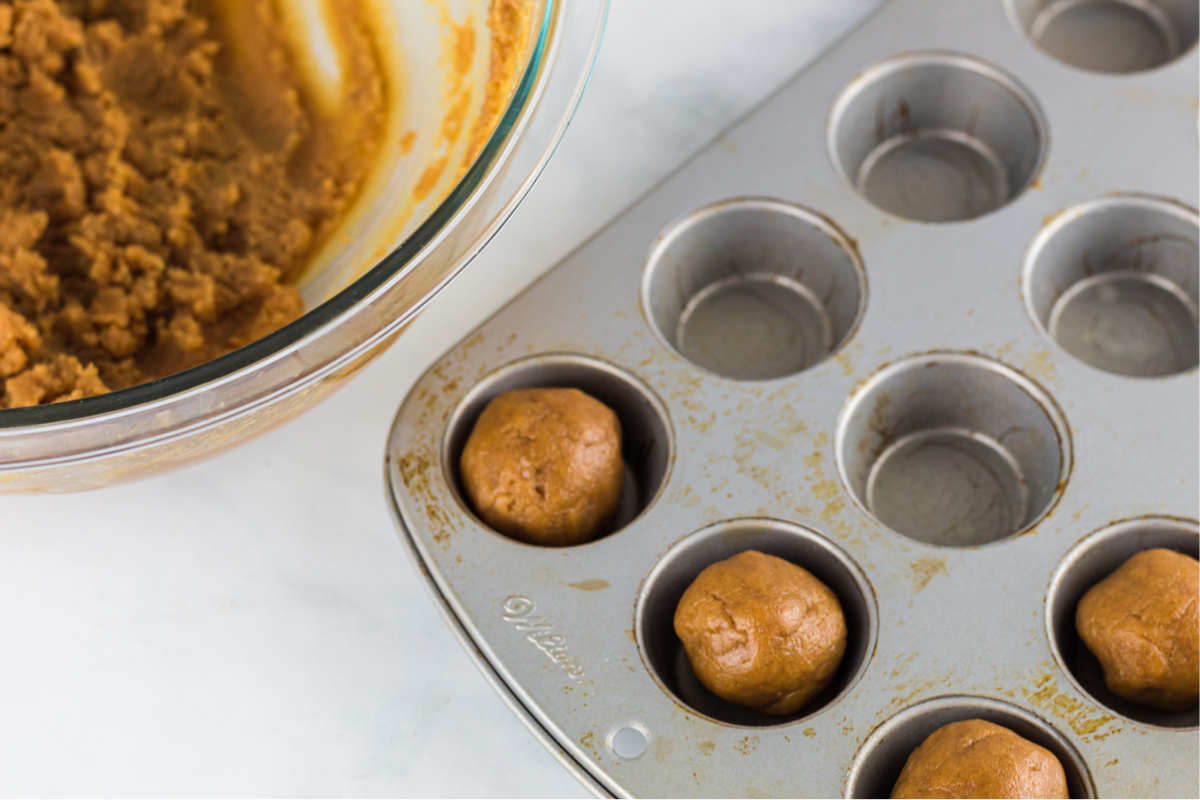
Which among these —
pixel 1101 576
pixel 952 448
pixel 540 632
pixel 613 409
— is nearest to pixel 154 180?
pixel 613 409

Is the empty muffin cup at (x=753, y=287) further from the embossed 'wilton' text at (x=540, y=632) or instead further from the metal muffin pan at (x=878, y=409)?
the embossed 'wilton' text at (x=540, y=632)

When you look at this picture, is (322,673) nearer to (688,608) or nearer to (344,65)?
(688,608)

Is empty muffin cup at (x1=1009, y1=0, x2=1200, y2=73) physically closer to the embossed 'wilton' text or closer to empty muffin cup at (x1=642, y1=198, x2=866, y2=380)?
empty muffin cup at (x1=642, y1=198, x2=866, y2=380)

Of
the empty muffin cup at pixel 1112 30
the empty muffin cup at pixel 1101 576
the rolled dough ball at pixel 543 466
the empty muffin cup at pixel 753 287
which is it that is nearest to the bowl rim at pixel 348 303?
the rolled dough ball at pixel 543 466

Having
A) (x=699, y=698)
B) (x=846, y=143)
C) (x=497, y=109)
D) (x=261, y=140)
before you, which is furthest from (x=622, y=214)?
(x=699, y=698)

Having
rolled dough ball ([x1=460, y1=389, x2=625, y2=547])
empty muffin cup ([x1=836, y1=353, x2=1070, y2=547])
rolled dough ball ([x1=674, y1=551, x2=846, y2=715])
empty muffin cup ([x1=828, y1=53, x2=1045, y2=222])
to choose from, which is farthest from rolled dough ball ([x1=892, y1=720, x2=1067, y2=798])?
empty muffin cup ([x1=828, y1=53, x2=1045, y2=222])

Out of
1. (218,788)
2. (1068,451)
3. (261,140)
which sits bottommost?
(218,788)
